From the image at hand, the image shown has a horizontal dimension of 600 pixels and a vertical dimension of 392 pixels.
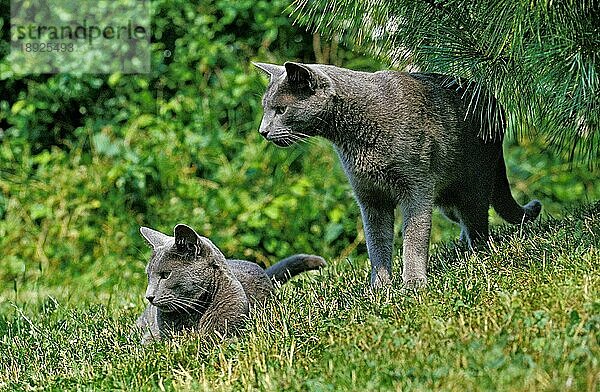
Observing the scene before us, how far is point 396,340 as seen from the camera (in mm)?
2750

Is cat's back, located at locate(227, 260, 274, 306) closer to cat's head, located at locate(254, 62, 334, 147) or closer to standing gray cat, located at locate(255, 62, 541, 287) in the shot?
standing gray cat, located at locate(255, 62, 541, 287)

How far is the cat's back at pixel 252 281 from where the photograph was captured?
153 inches

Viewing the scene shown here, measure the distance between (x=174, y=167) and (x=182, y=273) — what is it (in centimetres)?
323

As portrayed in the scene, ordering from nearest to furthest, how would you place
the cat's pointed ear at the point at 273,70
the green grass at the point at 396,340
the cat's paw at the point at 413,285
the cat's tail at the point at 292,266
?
the green grass at the point at 396,340
the cat's paw at the point at 413,285
the cat's pointed ear at the point at 273,70
the cat's tail at the point at 292,266

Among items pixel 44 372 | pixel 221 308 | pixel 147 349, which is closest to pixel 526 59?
pixel 221 308

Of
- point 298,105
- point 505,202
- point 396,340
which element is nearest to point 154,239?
point 298,105

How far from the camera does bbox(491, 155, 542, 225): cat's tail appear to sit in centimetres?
443

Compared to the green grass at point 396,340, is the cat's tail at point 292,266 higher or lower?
lower

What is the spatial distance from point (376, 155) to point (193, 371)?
1202mm

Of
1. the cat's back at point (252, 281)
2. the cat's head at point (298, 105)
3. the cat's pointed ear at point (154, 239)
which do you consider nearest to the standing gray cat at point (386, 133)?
the cat's head at point (298, 105)

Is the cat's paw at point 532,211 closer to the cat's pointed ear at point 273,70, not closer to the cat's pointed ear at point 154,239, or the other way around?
the cat's pointed ear at point 273,70

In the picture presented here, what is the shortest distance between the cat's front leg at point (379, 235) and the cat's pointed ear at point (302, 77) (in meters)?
0.61

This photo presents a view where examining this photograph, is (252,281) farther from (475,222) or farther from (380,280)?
(475,222)

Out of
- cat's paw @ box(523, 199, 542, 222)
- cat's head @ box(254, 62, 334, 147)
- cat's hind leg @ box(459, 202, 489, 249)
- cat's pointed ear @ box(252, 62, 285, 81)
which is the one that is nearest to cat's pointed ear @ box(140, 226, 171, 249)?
cat's head @ box(254, 62, 334, 147)
